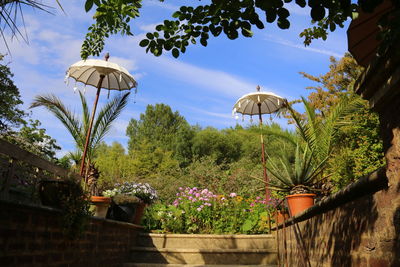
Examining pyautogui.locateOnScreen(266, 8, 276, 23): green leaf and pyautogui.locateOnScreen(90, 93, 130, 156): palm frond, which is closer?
pyautogui.locateOnScreen(266, 8, 276, 23): green leaf

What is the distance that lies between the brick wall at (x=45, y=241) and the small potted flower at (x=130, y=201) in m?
0.72

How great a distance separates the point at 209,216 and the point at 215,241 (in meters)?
1.04

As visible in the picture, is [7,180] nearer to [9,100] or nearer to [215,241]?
[215,241]

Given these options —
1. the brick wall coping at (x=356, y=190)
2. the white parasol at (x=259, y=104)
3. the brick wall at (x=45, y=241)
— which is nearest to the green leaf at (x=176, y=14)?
the brick wall coping at (x=356, y=190)

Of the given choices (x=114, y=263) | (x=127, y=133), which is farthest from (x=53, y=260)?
(x=127, y=133)

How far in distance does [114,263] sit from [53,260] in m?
1.67

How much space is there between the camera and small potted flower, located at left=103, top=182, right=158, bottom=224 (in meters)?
5.17

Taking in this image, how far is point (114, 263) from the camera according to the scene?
4.50 metres

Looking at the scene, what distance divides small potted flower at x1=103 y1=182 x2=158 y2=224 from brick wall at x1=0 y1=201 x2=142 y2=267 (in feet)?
2.38

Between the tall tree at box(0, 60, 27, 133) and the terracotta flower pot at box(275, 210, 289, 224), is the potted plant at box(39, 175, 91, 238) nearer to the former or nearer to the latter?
the terracotta flower pot at box(275, 210, 289, 224)

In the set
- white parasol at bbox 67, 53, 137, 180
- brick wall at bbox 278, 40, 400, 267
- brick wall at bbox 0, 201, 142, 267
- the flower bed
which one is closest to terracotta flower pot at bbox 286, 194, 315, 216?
brick wall at bbox 278, 40, 400, 267

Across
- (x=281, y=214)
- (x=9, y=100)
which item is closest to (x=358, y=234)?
(x=281, y=214)

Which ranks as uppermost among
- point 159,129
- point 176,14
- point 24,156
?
point 159,129

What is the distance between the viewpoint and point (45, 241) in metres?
2.85
